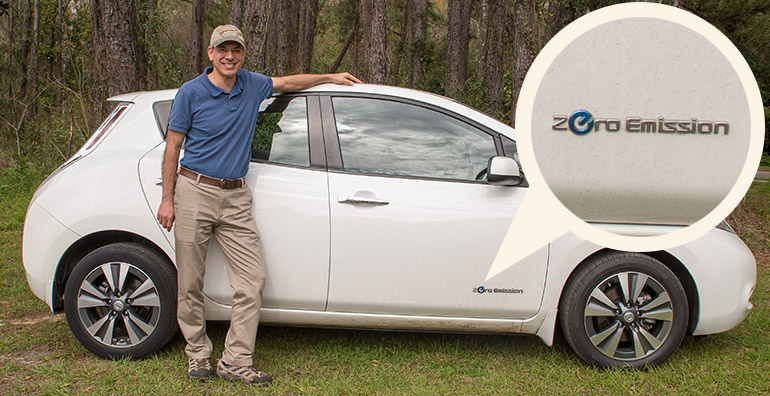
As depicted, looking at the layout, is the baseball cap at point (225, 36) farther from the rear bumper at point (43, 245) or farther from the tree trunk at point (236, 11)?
the tree trunk at point (236, 11)

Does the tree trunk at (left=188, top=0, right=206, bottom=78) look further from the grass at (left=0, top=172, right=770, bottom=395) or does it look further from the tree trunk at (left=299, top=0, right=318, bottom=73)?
the grass at (left=0, top=172, right=770, bottom=395)

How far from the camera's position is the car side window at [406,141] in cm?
391

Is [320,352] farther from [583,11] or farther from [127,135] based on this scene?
[583,11]

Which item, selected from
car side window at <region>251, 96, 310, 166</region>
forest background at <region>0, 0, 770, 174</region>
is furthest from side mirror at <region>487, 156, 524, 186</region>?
forest background at <region>0, 0, 770, 174</region>

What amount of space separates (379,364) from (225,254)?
1.21 metres

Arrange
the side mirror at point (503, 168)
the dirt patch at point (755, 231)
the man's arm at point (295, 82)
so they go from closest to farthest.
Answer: the side mirror at point (503, 168), the man's arm at point (295, 82), the dirt patch at point (755, 231)

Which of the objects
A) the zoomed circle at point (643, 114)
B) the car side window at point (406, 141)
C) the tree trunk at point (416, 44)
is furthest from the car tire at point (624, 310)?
the tree trunk at point (416, 44)

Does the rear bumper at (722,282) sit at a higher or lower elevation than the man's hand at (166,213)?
lower

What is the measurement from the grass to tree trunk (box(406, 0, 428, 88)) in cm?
1545

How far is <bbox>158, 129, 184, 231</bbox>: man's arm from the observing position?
369 centimetres

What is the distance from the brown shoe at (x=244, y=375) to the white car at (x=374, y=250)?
0.33 m

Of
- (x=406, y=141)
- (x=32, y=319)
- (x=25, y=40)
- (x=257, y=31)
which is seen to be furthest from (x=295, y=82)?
(x=25, y=40)

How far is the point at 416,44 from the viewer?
2062 cm

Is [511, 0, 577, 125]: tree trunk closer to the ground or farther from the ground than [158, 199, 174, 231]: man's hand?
farther from the ground
